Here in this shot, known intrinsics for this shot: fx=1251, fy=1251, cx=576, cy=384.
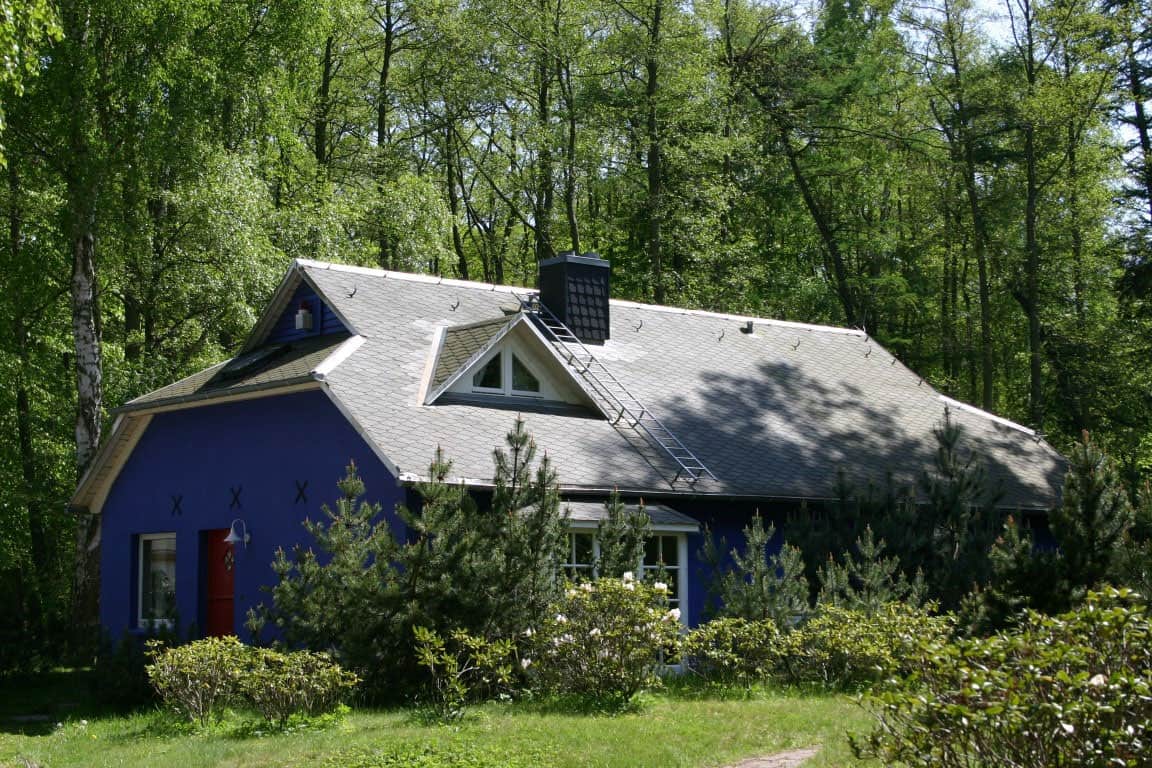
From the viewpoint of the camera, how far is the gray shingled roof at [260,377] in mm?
16172

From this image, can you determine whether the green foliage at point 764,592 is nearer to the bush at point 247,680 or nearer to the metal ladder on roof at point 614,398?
the metal ladder on roof at point 614,398

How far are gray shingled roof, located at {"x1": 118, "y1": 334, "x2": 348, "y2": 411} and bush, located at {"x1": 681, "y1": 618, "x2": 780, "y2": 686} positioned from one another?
19.1 ft

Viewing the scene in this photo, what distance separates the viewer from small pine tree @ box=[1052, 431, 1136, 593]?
14328mm

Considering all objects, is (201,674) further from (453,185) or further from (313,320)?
(453,185)

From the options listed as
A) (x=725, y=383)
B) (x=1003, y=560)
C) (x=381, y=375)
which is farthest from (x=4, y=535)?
(x=1003, y=560)

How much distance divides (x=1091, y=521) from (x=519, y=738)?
314 inches

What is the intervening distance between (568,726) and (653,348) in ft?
35.4

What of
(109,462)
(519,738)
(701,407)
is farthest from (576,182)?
(519,738)

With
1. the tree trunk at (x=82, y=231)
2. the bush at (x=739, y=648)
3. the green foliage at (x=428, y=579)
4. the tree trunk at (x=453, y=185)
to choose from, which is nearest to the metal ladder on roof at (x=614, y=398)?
the bush at (x=739, y=648)

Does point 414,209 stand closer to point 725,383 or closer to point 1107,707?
point 725,383

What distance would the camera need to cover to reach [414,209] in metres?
27.7

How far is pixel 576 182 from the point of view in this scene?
106 feet

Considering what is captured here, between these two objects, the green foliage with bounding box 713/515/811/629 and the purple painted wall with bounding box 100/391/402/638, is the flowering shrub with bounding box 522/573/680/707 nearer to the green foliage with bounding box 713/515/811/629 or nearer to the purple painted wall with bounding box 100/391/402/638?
the green foliage with bounding box 713/515/811/629

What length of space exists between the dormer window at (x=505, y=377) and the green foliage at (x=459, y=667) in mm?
5125
